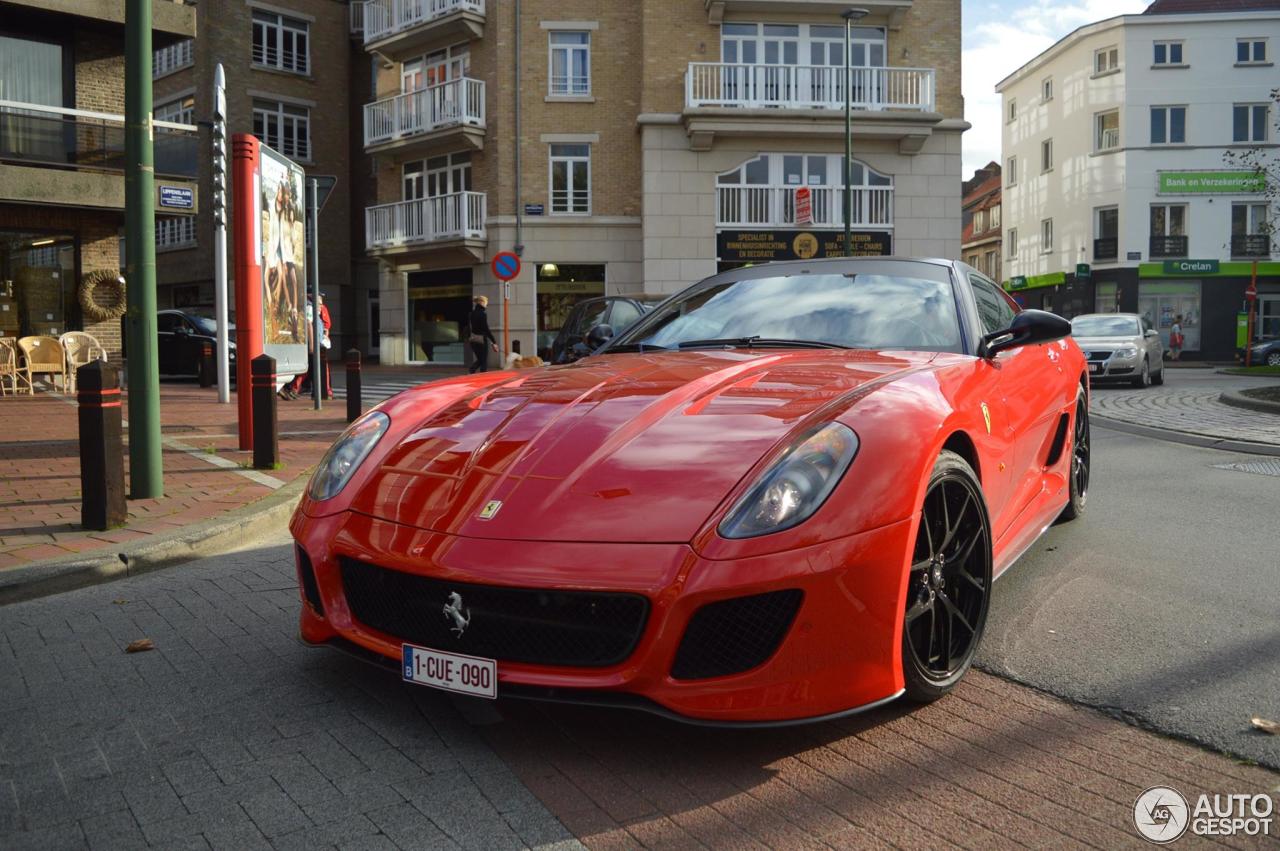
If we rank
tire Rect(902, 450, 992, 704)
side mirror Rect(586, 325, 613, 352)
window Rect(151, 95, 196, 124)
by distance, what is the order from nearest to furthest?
tire Rect(902, 450, 992, 704)
side mirror Rect(586, 325, 613, 352)
window Rect(151, 95, 196, 124)

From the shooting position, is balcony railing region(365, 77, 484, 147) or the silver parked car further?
balcony railing region(365, 77, 484, 147)

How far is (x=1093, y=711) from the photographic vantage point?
2965 millimetres

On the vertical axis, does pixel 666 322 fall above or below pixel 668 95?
below

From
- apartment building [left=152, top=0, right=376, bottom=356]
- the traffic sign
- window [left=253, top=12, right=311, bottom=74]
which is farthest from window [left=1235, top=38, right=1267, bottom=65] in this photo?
the traffic sign

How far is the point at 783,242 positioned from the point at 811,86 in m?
4.18

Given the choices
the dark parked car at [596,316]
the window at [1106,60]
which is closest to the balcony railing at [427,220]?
the dark parked car at [596,316]

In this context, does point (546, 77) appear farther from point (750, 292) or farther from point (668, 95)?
point (750, 292)

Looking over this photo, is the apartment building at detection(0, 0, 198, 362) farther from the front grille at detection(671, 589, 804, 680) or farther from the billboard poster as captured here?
the front grille at detection(671, 589, 804, 680)

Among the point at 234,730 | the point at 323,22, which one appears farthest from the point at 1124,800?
the point at 323,22

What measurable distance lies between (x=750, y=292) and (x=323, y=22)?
36.7 metres

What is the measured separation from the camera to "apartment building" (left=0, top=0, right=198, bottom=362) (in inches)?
666

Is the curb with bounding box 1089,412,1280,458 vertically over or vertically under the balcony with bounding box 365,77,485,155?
under

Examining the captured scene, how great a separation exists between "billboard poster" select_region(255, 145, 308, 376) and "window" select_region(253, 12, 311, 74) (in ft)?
88.9

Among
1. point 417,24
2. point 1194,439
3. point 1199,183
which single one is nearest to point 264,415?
point 1194,439
